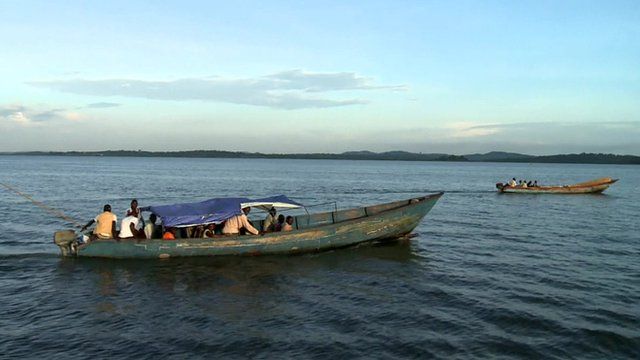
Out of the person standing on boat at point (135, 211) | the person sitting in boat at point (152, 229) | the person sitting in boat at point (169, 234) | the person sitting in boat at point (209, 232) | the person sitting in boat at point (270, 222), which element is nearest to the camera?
the person standing on boat at point (135, 211)

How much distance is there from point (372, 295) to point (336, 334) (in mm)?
3299

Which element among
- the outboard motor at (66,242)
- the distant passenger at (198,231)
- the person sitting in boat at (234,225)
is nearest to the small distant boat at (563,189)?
the person sitting in boat at (234,225)

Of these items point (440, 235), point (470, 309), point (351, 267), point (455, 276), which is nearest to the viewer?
point (470, 309)

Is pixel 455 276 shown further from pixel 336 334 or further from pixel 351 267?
→ pixel 336 334

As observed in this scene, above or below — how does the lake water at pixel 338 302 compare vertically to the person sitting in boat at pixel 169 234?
below

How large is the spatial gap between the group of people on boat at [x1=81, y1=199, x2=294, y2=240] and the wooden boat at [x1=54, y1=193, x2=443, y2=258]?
0.43 meters

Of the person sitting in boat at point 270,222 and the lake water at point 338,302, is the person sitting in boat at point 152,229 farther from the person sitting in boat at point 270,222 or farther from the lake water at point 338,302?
the person sitting in boat at point 270,222

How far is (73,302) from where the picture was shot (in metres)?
13.6

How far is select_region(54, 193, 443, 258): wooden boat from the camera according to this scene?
57.8 ft

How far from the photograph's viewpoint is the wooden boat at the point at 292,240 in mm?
17609

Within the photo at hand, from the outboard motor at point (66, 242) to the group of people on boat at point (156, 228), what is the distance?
486 mm

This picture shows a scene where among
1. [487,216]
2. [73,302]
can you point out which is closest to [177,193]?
[487,216]

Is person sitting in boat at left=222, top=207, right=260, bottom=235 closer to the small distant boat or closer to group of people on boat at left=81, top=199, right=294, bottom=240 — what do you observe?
group of people on boat at left=81, top=199, right=294, bottom=240

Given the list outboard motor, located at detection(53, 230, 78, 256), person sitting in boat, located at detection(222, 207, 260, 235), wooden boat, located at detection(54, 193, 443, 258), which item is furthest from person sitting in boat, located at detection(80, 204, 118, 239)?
person sitting in boat, located at detection(222, 207, 260, 235)
